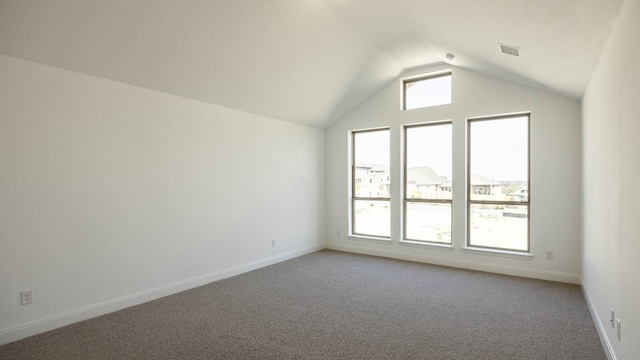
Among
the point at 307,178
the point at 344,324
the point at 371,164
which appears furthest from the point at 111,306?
the point at 371,164

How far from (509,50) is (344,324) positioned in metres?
3.30

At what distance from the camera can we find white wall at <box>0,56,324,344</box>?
2.88m

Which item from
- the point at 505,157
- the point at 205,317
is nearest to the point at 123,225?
the point at 205,317

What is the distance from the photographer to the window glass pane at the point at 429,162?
5.44 m

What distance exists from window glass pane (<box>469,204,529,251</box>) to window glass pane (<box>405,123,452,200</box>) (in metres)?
0.55

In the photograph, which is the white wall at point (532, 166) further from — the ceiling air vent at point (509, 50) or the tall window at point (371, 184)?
the ceiling air vent at point (509, 50)

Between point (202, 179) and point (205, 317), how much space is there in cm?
182

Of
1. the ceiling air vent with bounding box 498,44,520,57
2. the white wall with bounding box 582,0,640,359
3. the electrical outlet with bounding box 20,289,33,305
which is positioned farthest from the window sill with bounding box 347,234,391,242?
the electrical outlet with bounding box 20,289,33,305

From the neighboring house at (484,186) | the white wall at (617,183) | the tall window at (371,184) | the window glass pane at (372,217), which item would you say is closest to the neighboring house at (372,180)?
the tall window at (371,184)

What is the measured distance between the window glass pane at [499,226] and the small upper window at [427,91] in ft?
5.94

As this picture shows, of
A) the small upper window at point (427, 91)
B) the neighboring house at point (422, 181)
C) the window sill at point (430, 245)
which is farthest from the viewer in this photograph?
the neighboring house at point (422, 181)

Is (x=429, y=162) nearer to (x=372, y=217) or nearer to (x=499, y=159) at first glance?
(x=499, y=159)

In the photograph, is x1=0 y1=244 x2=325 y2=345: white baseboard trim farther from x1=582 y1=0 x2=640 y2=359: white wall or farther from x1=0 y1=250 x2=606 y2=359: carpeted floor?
x1=582 y1=0 x2=640 y2=359: white wall

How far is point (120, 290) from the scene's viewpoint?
353cm
